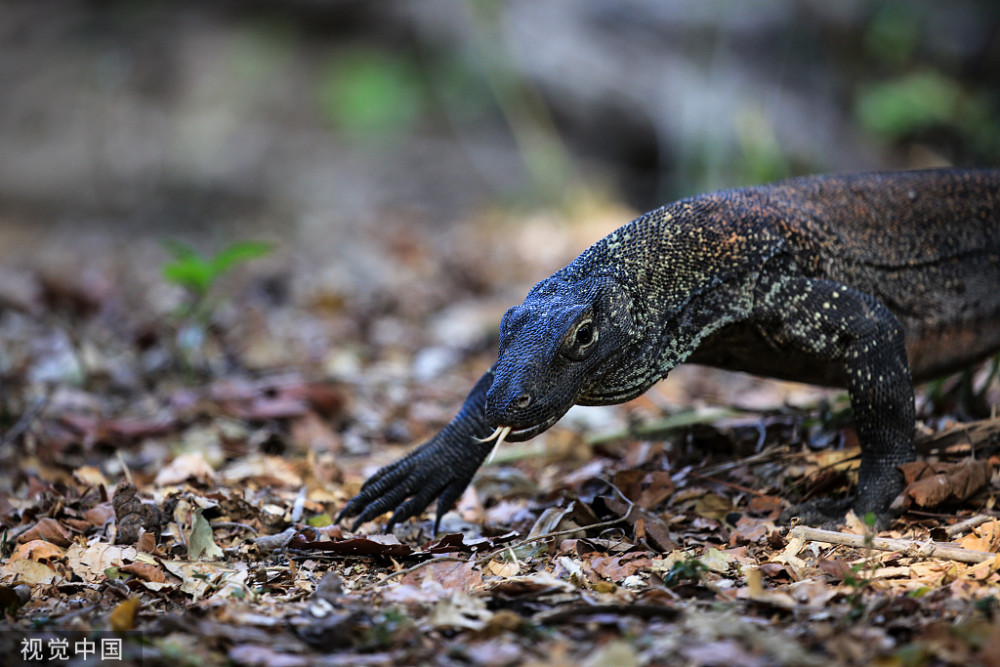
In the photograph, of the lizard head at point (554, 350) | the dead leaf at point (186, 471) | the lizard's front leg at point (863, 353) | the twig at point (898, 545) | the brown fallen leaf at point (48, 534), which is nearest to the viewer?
the twig at point (898, 545)

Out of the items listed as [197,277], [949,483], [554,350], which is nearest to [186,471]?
[197,277]

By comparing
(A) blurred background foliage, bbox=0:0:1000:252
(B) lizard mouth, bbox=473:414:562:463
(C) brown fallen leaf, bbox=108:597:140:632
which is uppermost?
(A) blurred background foliage, bbox=0:0:1000:252

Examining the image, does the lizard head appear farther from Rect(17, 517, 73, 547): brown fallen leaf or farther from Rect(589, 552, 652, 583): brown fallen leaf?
Rect(17, 517, 73, 547): brown fallen leaf

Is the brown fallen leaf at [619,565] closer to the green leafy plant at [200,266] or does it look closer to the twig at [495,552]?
the twig at [495,552]

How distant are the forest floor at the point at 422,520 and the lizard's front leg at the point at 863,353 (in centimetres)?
21

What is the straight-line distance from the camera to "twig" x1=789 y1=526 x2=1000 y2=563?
3.54m

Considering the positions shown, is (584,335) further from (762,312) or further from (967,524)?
(967,524)

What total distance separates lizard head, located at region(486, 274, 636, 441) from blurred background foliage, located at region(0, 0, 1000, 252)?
25.7 ft

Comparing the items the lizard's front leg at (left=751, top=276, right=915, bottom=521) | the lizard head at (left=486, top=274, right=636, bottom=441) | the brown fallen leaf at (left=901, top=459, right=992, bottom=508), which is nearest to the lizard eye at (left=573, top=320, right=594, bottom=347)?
the lizard head at (left=486, top=274, right=636, bottom=441)

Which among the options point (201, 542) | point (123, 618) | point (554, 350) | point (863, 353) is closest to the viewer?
point (123, 618)

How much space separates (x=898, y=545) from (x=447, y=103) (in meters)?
16.6

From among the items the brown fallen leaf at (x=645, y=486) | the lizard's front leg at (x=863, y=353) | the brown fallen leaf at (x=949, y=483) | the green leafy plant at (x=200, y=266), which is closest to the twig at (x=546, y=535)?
the brown fallen leaf at (x=645, y=486)

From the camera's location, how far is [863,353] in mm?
4328

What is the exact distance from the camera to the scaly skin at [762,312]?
13.1ft
